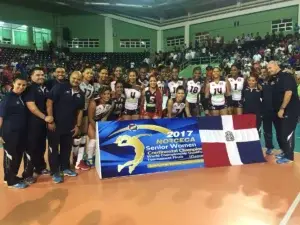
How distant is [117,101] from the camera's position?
569 centimetres

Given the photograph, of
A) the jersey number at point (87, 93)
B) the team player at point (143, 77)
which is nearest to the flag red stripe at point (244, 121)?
the team player at point (143, 77)

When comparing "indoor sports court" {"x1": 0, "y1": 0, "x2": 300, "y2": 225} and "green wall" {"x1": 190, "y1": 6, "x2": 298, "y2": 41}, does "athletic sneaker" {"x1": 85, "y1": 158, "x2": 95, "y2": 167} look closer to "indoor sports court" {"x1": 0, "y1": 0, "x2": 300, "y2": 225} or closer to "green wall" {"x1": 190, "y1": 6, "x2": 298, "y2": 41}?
"indoor sports court" {"x1": 0, "y1": 0, "x2": 300, "y2": 225}

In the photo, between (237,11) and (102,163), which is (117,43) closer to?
(237,11)

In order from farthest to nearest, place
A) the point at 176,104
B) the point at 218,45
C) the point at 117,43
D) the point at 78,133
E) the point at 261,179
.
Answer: the point at 117,43 < the point at 218,45 < the point at 176,104 < the point at 78,133 < the point at 261,179

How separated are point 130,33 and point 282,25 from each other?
14311 millimetres

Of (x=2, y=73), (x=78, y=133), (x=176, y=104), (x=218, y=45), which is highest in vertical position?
(x=218, y=45)

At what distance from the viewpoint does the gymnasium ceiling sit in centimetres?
2559

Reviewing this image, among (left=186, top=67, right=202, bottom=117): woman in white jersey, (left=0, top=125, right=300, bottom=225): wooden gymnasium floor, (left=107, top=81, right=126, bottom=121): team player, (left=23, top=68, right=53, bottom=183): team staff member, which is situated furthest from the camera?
(left=186, top=67, right=202, bottom=117): woman in white jersey

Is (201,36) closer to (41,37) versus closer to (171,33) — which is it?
(171,33)

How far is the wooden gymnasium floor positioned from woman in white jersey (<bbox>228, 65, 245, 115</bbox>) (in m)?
1.94

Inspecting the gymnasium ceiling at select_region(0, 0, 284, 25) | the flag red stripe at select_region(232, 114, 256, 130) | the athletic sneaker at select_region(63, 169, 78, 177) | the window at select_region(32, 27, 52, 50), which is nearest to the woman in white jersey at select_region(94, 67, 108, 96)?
the athletic sneaker at select_region(63, 169, 78, 177)

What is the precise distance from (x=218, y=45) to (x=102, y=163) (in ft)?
66.0

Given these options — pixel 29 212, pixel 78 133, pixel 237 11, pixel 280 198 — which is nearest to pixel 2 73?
pixel 78 133

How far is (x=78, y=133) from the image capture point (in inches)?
205
